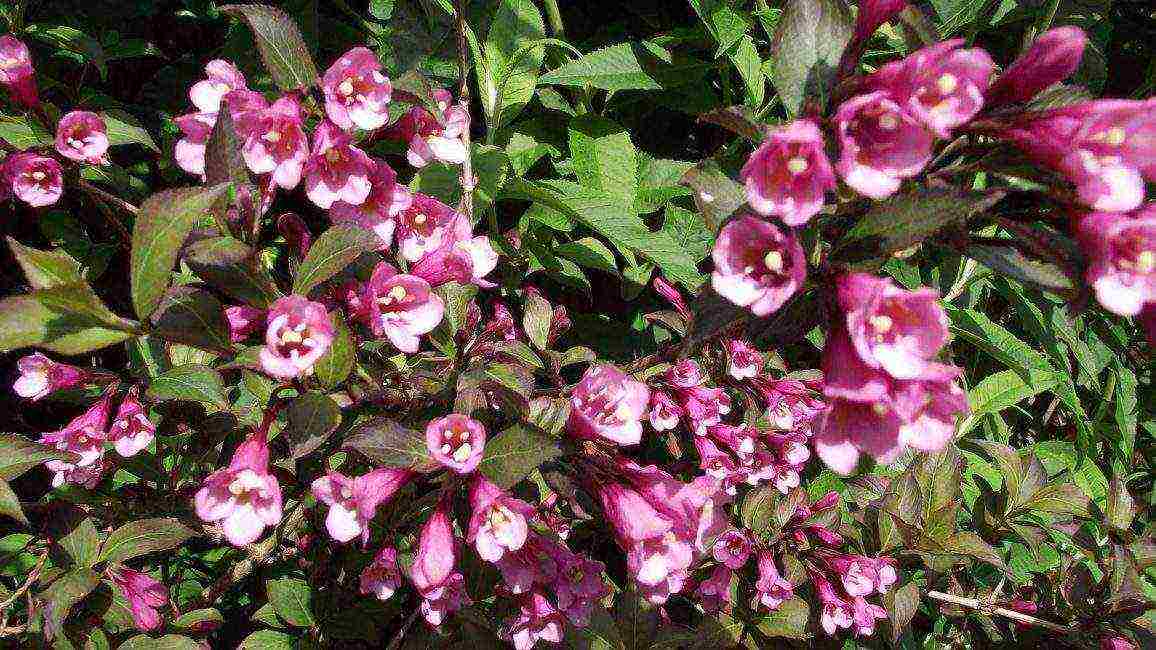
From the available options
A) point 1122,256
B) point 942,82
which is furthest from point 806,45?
point 1122,256

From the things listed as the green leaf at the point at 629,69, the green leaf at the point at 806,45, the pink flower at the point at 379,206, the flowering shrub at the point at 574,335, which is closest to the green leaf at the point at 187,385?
the flowering shrub at the point at 574,335

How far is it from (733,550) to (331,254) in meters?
1.20

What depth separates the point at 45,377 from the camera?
1681 millimetres

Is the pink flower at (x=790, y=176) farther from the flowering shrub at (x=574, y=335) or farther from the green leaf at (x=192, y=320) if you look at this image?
the green leaf at (x=192, y=320)

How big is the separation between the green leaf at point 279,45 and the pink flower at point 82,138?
60 cm

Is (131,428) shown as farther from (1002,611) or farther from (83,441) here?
(1002,611)

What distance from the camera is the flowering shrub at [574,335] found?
0.92m

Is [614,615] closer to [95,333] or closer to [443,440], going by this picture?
[443,440]

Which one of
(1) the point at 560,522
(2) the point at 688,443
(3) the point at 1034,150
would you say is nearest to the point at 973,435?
(2) the point at 688,443

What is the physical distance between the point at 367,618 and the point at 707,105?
173 centimetres

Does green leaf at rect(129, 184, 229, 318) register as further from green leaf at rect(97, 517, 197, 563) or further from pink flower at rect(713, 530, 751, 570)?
pink flower at rect(713, 530, 751, 570)

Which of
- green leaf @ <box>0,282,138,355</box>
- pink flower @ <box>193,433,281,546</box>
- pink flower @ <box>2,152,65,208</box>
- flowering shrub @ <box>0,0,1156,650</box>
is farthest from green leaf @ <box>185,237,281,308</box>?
pink flower @ <box>2,152,65,208</box>

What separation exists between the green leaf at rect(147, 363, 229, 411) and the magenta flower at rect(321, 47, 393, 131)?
0.47 metres

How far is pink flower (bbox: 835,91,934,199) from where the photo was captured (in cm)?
87
